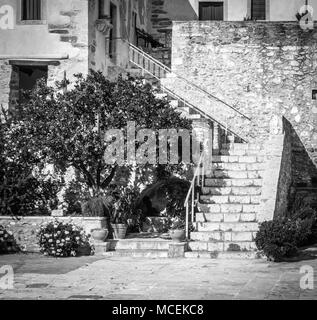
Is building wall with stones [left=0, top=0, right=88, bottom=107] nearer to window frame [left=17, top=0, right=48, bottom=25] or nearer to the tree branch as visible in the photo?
window frame [left=17, top=0, right=48, bottom=25]

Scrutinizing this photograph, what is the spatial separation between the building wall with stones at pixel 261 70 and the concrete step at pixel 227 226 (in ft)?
20.6

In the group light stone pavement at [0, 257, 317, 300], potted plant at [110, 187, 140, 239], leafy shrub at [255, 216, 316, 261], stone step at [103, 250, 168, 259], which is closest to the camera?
light stone pavement at [0, 257, 317, 300]

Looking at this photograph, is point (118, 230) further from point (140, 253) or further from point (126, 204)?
point (126, 204)

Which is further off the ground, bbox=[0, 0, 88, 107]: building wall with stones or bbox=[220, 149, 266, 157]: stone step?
bbox=[0, 0, 88, 107]: building wall with stones

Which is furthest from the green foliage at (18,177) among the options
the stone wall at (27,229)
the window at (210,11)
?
the window at (210,11)

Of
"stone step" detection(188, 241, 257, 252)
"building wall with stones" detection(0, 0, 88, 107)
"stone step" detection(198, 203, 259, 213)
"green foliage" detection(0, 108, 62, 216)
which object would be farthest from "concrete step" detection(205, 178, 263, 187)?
"building wall with stones" detection(0, 0, 88, 107)

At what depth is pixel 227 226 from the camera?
16219mm

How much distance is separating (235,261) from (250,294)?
141 inches

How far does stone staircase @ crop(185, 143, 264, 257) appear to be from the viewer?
15688 millimetres

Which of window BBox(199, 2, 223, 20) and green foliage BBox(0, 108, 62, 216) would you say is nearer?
green foliage BBox(0, 108, 62, 216)

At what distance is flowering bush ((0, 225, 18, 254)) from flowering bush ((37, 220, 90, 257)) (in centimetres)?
86
